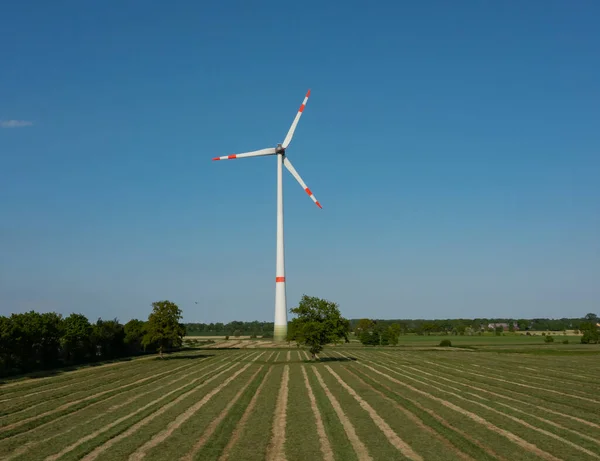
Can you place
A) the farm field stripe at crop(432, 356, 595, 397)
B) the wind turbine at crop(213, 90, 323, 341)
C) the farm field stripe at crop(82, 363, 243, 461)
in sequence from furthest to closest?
the wind turbine at crop(213, 90, 323, 341) → the farm field stripe at crop(432, 356, 595, 397) → the farm field stripe at crop(82, 363, 243, 461)

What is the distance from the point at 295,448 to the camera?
1036 inches

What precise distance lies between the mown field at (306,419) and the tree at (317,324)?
91.0 ft

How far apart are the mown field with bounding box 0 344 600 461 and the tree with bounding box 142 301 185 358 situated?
4423cm

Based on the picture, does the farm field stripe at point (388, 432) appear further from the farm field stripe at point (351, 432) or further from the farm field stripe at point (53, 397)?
the farm field stripe at point (53, 397)

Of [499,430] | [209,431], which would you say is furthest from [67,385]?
[499,430]

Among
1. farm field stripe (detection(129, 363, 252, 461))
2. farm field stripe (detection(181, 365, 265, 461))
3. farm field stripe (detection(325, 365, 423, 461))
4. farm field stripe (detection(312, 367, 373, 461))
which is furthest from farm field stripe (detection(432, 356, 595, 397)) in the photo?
farm field stripe (detection(129, 363, 252, 461))

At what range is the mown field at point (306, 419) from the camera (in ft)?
85.3

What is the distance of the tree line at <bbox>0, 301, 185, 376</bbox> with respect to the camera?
8131 cm

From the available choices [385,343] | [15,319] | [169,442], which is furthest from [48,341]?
[385,343]

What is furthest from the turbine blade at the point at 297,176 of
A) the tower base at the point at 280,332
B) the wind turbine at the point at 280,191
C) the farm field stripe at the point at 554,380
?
the farm field stripe at the point at 554,380

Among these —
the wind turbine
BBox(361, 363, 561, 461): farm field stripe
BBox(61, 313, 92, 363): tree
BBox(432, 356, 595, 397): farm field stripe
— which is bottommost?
BBox(361, 363, 561, 461): farm field stripe

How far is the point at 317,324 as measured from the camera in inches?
3477

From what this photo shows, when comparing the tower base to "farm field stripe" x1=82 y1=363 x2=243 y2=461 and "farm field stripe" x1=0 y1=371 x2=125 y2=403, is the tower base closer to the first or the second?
"farm field stripe" x1=0 y1=371 x2=125 y2=403

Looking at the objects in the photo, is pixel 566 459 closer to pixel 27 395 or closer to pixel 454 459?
pixel 454 459
